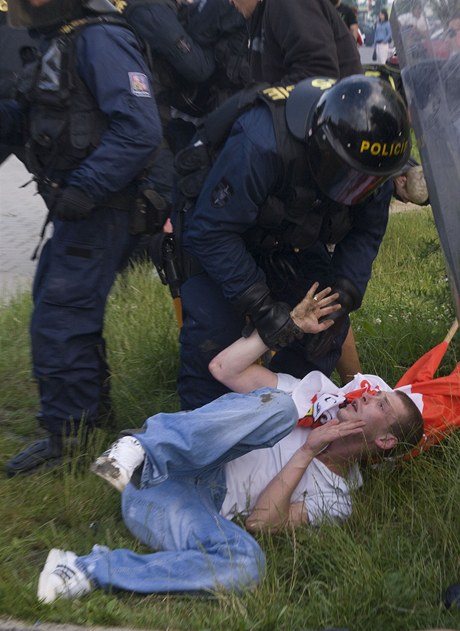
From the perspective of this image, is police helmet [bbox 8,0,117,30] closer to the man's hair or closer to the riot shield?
the riot shield

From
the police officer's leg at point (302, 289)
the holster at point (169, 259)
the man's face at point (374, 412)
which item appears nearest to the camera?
the man's face at point (374, 412)

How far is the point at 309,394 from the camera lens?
12.0ft

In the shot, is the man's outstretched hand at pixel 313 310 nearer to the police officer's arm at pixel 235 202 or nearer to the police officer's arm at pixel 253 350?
the police officer's arm at pixel 253 350

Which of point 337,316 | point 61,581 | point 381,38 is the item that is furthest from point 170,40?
point 381,38

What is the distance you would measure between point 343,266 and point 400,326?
3.67 feet

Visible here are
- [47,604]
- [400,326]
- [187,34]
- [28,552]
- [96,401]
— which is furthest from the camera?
[187,34]

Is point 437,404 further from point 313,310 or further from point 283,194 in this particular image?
point 283,194

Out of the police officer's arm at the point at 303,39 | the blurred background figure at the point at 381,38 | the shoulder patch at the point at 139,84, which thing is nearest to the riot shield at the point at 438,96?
the shoulder patch at the point at 139,84

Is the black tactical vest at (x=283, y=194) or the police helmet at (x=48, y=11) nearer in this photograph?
the black tactical vest at (x=283, y=194)

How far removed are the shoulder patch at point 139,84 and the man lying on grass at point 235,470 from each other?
0.96 meters

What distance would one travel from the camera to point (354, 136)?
3.20 meters

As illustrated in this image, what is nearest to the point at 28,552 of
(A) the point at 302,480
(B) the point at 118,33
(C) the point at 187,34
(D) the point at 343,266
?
(A) the point at 302,480

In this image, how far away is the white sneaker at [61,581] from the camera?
9.71 ft

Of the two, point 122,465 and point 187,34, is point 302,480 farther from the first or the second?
point 187,34
